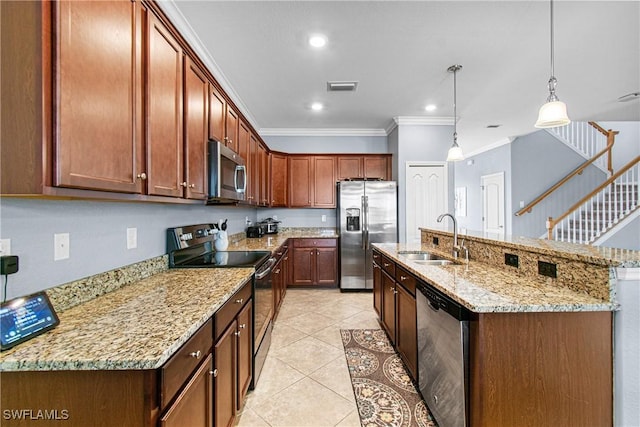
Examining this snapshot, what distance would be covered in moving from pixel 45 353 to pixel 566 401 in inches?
77.9

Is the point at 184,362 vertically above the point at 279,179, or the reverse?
the point at 279,179

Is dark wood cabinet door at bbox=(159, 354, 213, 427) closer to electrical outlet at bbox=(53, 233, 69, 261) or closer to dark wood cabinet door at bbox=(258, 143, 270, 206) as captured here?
electrical outlet at bbox=(53, 233, 69, 261)

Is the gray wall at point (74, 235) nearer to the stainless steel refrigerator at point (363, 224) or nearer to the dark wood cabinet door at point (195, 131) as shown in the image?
the dark wood cabinet door at point (195, 131)

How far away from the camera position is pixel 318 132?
525 centimetres

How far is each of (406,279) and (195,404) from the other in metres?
1.56

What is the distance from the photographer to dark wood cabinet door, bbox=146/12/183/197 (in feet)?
4.62

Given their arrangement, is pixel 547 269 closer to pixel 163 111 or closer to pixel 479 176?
pixel 163 111

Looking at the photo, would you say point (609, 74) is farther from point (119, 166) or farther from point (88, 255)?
point (88, 255)

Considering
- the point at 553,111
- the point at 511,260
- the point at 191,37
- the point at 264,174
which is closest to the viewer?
the point at 511,260

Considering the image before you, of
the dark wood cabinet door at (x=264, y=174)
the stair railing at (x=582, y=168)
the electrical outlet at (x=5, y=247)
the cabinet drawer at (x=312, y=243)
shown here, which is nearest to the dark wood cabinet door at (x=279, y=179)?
the dark wood cabinet door at (x=264, y=174)

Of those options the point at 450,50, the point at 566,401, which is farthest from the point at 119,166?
the point at 450,50

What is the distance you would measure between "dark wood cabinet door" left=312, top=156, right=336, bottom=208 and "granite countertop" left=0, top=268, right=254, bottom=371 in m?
3.49

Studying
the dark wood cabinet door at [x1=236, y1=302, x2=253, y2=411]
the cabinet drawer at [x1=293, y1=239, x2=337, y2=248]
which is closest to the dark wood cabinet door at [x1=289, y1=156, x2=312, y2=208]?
the cabinet drawer at [x1=293, y1=239, x2=337, y2=248]

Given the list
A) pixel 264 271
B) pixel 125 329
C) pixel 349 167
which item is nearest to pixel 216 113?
pixel 264 271
